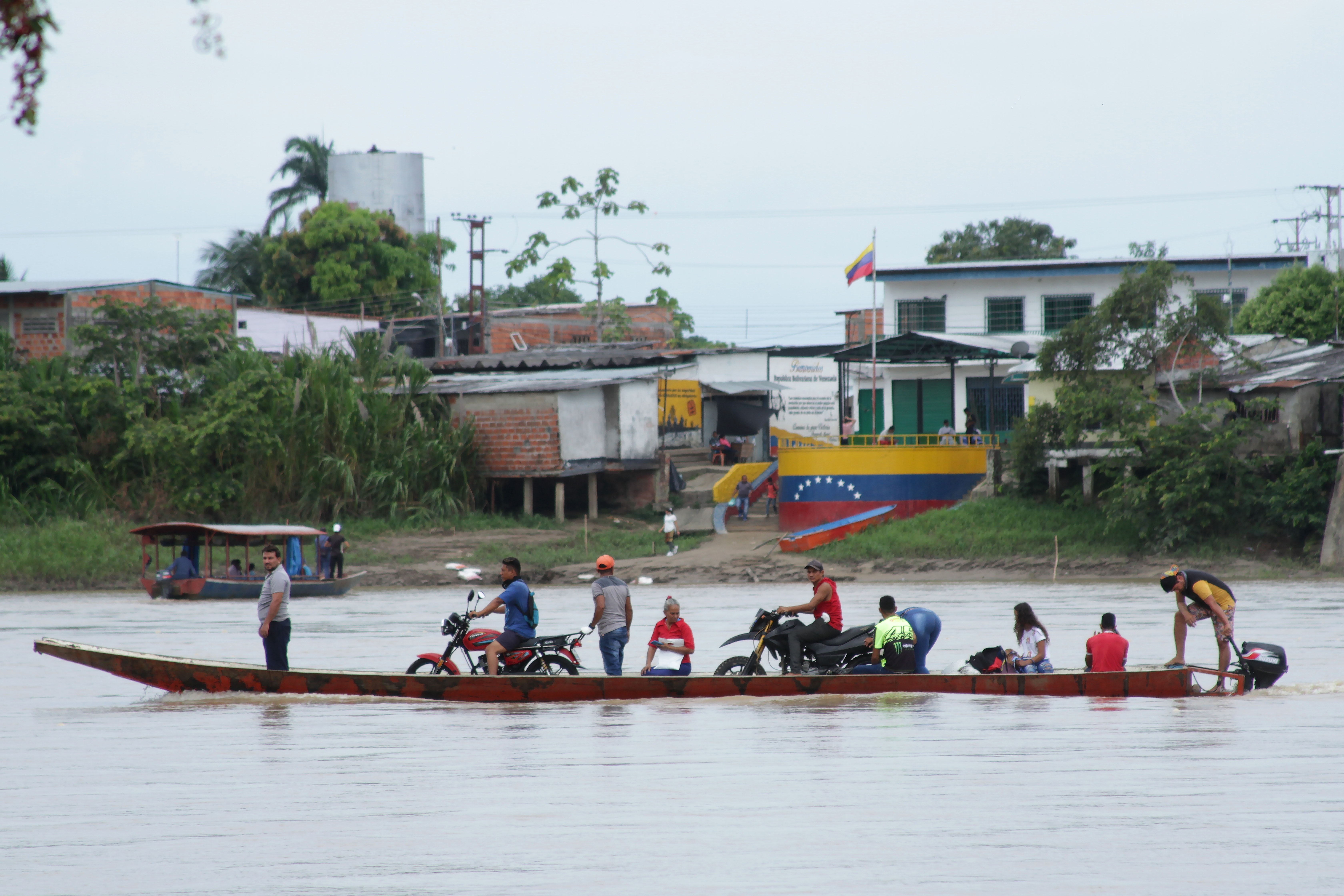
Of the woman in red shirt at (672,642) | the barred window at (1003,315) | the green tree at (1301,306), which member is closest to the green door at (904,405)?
the barred window at (1003,315)

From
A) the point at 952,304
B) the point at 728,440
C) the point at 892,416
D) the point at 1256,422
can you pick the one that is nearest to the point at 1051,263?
the point at 952,304

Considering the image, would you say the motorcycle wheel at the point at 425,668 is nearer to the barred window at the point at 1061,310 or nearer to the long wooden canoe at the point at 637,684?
the long wooden canoe at the point at 637,684

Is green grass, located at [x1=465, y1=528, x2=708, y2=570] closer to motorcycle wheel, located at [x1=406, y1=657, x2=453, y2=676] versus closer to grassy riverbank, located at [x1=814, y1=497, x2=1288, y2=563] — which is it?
grassy riverbank, located at [x1=814, y1=497, x2=1288, y2=563]

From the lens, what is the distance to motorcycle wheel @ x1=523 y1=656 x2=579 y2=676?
14.3 m

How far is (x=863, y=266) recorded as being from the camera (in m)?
37.2

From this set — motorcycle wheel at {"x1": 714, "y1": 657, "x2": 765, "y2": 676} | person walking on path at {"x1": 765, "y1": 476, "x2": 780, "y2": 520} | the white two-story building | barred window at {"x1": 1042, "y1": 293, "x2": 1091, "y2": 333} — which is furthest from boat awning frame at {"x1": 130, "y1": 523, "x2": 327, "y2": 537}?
barred window at {"x1": 1042, "y1": 293, "x2": 1091, "y2": 333}

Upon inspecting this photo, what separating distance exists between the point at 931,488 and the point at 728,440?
1156 cm

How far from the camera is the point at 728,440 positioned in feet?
153

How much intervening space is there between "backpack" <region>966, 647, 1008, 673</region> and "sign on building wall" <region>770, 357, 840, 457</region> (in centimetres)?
3381

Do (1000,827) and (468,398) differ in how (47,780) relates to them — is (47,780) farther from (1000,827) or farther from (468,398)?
(468,398)

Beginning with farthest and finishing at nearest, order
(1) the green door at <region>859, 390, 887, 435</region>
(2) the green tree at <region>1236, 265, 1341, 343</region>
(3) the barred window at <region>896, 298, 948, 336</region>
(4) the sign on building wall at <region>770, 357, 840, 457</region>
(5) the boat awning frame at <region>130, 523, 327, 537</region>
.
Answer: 1. (4) the sign on building wall at <region>770, 357, 840, 457</region>
2. (3) the barred window at <region>896, 298, 948, 336</region>
3. (1) the green door at <region>859, 390, 887, 435</region>
4. (2) the green tree at <region>1236, 265, 1341, 343</region>
5. (5) the boat awning frame at <region>130, 523, 327, 537</region>

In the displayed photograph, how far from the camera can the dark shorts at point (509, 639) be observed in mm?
13969

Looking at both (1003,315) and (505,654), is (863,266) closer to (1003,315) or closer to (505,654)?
(1003,315)

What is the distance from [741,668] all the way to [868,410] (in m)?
35.1
